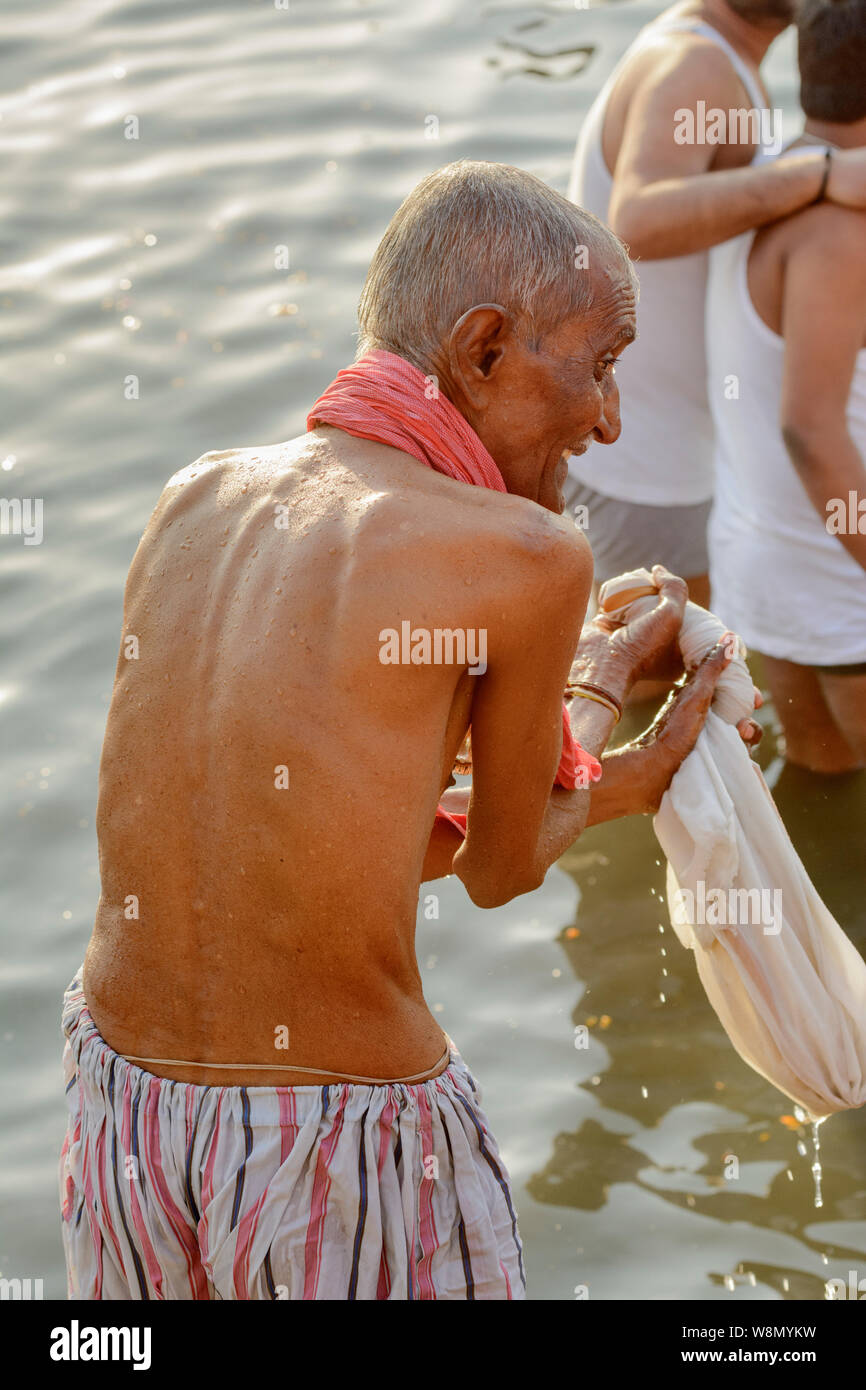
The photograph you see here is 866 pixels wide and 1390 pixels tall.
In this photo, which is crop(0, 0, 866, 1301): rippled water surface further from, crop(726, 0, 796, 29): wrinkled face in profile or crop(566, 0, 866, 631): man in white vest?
crop(726, 0, 796, 29): wrinkled face in profile

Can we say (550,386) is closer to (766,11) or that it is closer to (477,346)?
(477,346)

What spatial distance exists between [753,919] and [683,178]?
194cm

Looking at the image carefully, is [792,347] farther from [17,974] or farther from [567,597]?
[17,974]

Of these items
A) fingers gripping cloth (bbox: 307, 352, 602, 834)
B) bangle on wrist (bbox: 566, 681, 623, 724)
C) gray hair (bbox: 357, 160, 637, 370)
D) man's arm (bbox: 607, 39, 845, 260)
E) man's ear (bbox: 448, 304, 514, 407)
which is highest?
man's arm (bbox: 607, 39, 845, 260)

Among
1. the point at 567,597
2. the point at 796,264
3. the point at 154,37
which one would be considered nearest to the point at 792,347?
the point at 796,264

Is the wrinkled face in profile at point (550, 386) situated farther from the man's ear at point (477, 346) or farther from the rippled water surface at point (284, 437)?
the rippled water surface at point (284, 437)

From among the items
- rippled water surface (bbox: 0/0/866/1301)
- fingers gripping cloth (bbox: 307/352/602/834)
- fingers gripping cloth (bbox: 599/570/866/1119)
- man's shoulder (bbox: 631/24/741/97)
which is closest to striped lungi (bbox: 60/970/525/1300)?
fingers gripping cloth (bbox: 599/570/866/1119)

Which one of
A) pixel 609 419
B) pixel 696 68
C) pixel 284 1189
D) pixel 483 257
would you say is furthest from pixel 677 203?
pixel 284 1189

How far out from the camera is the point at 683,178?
12.9 ft

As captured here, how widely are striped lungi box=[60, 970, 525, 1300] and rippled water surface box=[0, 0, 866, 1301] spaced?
1338 millimetres

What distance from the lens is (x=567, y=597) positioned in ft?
6.82

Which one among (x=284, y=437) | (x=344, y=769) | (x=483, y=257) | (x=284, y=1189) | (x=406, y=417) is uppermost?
(x=284, y=437)

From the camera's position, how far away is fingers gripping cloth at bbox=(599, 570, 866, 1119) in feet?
8.89

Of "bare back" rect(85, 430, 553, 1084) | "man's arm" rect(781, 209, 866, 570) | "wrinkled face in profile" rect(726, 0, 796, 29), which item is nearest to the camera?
"bare back" rect(85, 430, 553, 1084)
